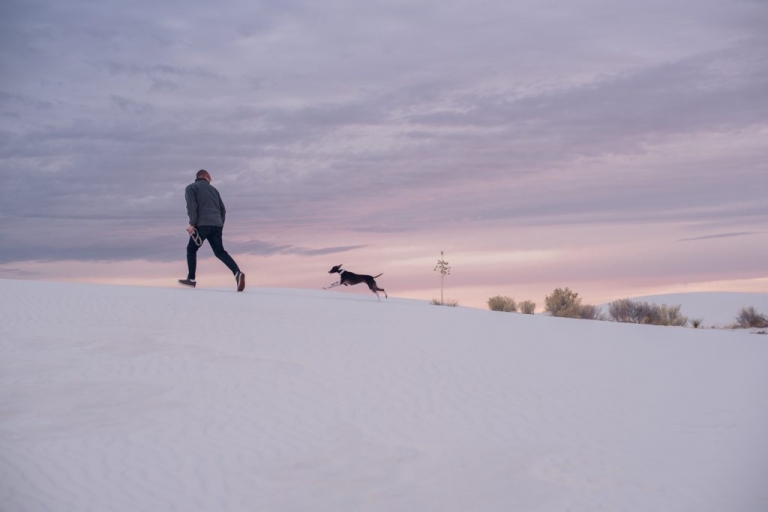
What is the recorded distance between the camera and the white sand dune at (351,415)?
7.04 m

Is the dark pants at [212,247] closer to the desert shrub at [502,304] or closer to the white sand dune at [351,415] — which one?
the white sand dune at [351,415]

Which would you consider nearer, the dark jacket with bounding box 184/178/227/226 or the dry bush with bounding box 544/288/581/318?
the dark jacket with bounding box 184/178/227/226

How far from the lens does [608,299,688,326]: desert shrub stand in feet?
80.1

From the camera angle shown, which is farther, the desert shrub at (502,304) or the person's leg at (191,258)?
the desert shrub at (502,304)

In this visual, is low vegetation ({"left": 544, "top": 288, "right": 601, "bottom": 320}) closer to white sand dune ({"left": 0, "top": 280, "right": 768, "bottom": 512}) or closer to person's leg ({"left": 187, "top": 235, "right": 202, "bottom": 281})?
white sand dune ({"left": 0, "top": 280, "right": 768, "bottom": 512})

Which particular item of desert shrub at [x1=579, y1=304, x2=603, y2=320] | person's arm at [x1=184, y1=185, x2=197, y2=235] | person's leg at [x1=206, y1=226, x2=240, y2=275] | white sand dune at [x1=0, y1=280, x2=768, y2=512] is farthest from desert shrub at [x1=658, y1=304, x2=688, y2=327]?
person's arm at [x1=184, y1=185, x2=197, y2=235]

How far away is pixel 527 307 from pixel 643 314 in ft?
12.2

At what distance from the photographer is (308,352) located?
1159 cm

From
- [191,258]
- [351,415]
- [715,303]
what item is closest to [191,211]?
[191,258]

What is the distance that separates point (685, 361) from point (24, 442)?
404 inches

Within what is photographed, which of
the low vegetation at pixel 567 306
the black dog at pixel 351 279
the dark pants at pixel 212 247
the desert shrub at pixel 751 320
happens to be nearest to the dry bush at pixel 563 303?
the low vegetation at pixel 567 306

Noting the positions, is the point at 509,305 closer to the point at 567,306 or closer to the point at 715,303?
the point at 567,306

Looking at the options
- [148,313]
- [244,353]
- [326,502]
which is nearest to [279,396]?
[244,353]

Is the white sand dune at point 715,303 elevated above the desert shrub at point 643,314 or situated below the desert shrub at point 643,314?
above
